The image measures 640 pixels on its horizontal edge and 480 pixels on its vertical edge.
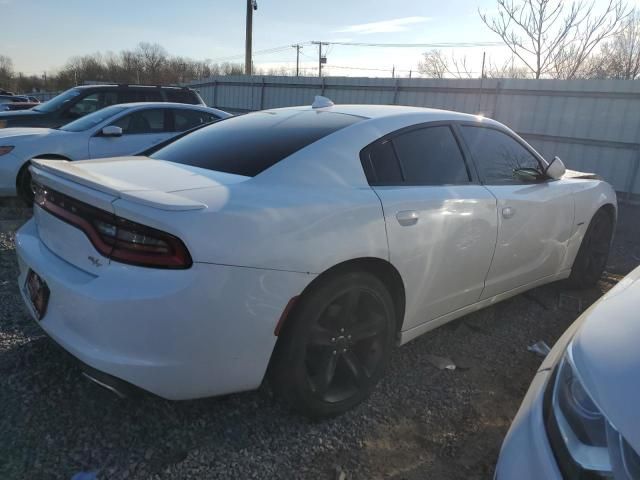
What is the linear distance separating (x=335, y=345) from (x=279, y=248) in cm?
65

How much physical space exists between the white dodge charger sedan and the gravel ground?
209 millimetres

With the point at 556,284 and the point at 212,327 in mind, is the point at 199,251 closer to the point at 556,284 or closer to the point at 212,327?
the point at 212,327

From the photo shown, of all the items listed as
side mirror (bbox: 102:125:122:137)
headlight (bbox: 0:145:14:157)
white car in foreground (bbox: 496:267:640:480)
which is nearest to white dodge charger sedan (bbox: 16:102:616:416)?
white car in foreground (bbox: 496:267:640:480)

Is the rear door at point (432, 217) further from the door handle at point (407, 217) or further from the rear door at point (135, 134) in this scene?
the rear door at point (135, 134)

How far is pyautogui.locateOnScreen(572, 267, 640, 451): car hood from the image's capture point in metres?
1.28

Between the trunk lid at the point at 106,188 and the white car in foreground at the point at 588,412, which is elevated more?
the trunk lid at the point at 106,188

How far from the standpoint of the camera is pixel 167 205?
2010mm

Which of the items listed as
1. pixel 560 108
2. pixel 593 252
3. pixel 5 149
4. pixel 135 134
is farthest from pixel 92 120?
pixel 560 108

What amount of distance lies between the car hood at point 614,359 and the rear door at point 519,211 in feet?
4.92

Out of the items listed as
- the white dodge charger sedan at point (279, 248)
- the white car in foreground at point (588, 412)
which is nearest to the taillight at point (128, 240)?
the white dodge charger sedan at point (279, 248)

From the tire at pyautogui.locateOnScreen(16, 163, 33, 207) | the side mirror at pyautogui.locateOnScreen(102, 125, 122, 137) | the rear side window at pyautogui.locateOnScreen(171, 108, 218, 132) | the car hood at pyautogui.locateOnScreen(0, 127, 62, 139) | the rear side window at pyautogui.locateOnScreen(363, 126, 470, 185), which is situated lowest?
the tire at pyautogui.locateOnScreen(16, 163, 33, 207)

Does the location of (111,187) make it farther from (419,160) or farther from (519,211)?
(519,211)

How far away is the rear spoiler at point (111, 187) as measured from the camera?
204 cm

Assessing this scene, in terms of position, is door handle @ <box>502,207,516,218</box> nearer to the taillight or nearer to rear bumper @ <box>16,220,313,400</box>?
rear bumper @ <box>16,220,313,400</box>
